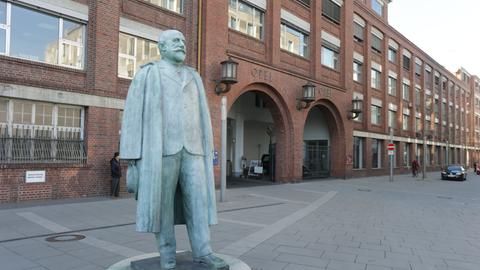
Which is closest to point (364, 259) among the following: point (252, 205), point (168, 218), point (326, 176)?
point (168, 218)

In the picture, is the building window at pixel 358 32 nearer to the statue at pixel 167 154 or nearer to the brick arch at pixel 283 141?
the brick arch at pixel 283 141

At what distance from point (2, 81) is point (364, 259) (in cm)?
1078

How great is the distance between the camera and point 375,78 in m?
34.5

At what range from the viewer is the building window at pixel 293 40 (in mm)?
22406

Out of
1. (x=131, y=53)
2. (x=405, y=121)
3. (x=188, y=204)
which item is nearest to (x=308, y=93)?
(x=131, y=53)

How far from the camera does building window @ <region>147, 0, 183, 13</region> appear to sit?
1623 centimetres

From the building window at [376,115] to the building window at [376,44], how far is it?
16.2 feet

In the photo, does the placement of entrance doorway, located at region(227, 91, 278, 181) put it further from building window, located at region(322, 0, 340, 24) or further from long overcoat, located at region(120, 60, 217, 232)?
long overcoat, located at region(120, 60, 217, 232)

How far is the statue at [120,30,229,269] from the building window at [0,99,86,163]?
29.7ft

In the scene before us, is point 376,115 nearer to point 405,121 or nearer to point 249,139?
point 405,121

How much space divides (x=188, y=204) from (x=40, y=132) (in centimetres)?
980

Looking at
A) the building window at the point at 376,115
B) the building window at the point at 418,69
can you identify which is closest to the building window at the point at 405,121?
the building window at the point at 418,69

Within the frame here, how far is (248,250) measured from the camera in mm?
6633

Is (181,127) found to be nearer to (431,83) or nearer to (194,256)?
(194,256)
